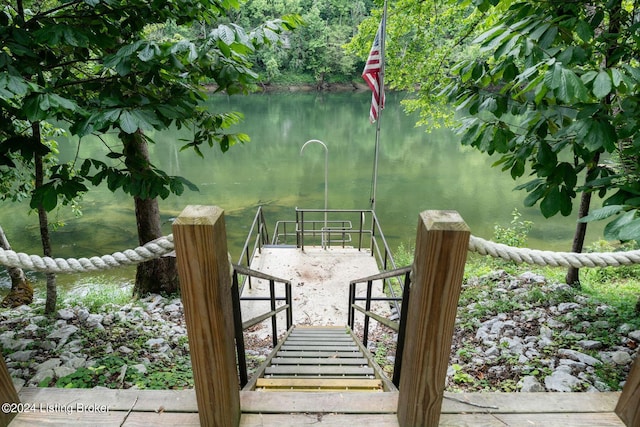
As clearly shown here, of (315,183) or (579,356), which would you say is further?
(315,183)

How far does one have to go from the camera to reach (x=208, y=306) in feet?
3.73

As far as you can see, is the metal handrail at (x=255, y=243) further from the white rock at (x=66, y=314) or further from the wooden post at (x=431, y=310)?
the wooden post at (x=431, y=310)

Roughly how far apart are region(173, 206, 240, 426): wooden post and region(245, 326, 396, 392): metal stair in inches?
24.7

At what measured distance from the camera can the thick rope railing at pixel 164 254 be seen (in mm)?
1312

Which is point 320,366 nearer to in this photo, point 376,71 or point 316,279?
point 316,279

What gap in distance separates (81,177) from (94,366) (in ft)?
4.65

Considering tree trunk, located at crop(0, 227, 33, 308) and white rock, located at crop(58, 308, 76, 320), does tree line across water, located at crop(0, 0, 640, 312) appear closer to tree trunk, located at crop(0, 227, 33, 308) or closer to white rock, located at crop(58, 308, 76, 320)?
white rock, located at crop(58, 308, 76, 320)

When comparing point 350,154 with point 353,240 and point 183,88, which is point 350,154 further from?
point 183,88

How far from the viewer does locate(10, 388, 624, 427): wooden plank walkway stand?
4.58 feet

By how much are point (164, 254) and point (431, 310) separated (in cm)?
91

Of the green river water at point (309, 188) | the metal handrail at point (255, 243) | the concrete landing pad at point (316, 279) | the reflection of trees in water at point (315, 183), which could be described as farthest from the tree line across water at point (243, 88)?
the reflection of trees in water at point (315, 183)

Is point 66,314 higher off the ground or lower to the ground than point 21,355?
lower

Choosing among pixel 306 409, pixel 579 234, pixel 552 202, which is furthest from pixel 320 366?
pixel 579 234

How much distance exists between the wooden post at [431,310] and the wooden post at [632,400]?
695 mm
